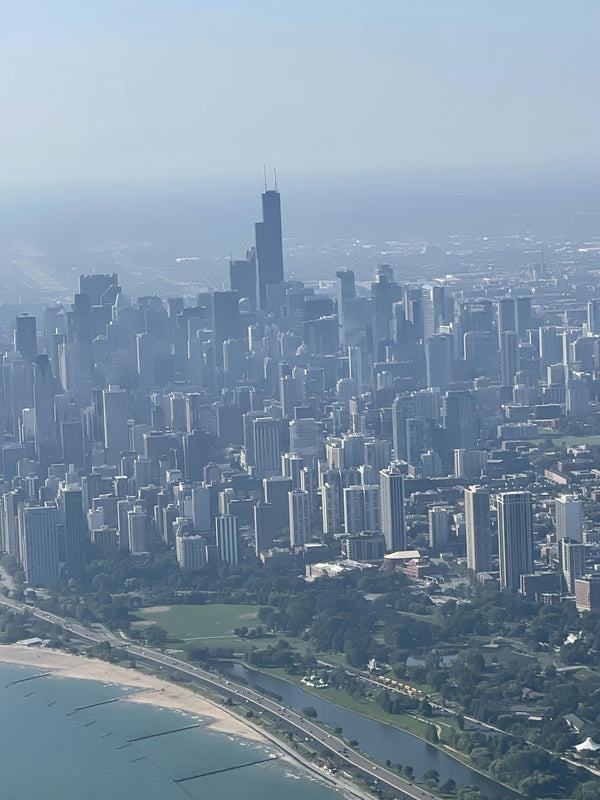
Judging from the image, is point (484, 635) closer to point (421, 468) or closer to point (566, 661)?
point (566, 661)

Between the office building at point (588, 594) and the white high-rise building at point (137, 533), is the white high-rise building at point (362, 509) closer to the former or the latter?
the white high-rise building at point (137, 533)

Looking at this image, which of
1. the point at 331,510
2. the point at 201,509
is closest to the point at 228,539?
the point at 201,509

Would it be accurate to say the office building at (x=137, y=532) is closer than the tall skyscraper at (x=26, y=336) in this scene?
Yes

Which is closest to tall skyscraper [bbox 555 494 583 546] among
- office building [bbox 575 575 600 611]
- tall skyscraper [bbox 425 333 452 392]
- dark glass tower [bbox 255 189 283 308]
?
office building [bbox 575 575 600 611]

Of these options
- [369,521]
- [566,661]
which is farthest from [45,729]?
[369,521]

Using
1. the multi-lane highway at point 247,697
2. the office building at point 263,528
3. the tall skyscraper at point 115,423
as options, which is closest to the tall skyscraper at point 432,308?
the tall skyscraper at point 115,423
